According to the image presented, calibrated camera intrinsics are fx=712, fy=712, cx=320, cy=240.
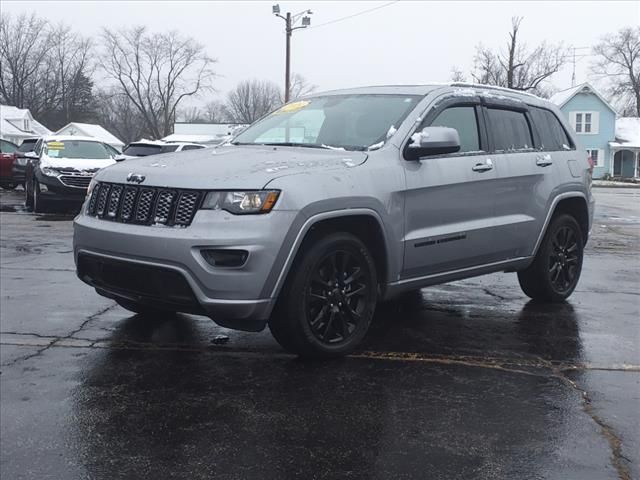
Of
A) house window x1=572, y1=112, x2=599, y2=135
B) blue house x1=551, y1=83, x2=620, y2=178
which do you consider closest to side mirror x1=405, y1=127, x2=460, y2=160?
blue house x1=551, y1=83, x2=620, y2=178

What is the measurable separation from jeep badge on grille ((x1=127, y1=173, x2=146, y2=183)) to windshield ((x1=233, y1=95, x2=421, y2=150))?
1265 mm

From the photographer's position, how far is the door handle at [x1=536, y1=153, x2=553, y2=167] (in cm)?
598

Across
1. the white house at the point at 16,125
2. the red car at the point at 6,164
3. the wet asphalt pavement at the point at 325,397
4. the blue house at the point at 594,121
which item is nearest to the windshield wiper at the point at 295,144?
the wet asphalt pavement at the point at 325,397

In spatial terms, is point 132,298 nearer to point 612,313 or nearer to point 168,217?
point 168,217

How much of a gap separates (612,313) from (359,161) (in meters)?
2.99

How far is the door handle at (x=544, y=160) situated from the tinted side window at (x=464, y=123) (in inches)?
29.2

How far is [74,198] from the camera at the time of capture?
14.6m

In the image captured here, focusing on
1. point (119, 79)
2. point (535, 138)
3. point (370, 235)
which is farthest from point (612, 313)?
point (119, 79)

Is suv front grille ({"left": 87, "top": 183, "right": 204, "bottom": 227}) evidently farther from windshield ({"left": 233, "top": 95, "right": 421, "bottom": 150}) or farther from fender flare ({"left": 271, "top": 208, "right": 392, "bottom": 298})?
windshield ({"left": 233, "top": 95, "right": 421, "bottom": 150})

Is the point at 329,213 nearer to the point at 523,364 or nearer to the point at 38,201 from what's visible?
the point at 523,364

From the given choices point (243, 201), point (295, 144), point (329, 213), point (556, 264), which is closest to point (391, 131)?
point (295, 144)

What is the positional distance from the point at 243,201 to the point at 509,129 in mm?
2857

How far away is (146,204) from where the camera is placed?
14.0 ft

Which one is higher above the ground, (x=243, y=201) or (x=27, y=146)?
(x=27, y=146)
